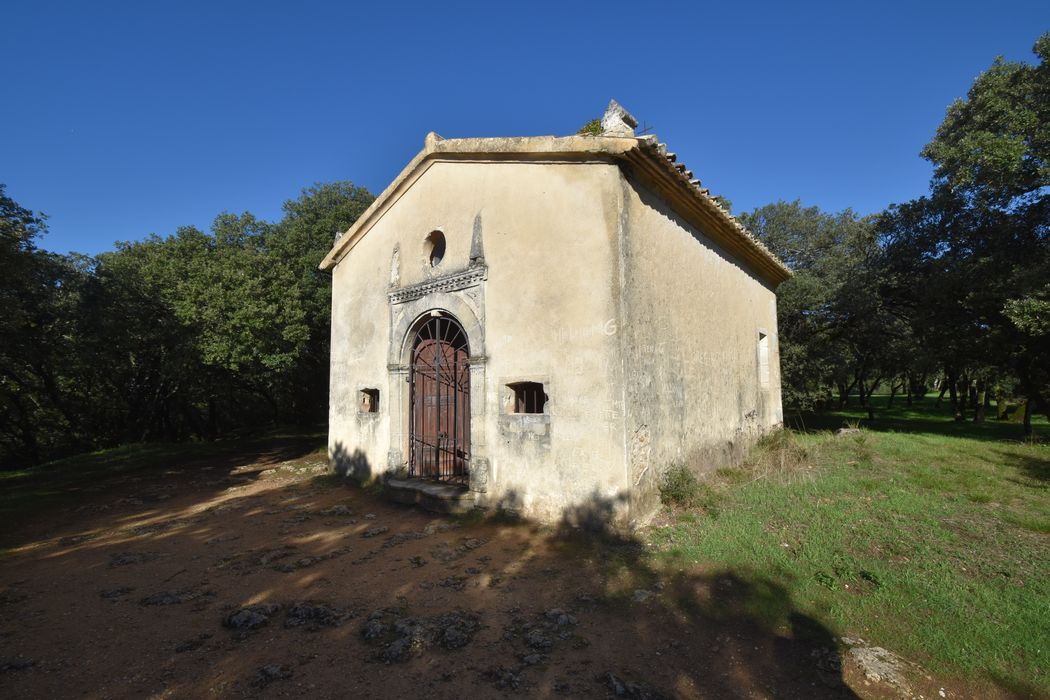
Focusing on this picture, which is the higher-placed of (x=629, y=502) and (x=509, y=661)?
(x=629, y=502)

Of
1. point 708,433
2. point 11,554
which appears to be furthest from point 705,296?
point 11,554

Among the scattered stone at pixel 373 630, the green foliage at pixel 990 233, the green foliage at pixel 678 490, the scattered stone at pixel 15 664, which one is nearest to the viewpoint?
the scattered stone at pixel 15 664

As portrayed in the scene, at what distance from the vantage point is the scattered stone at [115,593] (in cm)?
501

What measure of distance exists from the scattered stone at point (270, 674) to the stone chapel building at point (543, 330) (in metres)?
3.54

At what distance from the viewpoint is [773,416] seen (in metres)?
12.3

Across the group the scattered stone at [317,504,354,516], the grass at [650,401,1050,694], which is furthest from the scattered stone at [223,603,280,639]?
the grass at [650,401,1050,694]

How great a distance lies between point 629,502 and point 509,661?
2.68 meters

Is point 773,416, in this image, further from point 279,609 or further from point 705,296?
point 279,609

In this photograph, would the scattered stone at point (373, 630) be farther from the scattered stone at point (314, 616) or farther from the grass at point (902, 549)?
the grass at point (902, 549)

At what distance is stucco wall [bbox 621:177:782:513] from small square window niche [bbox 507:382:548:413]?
1477 mm

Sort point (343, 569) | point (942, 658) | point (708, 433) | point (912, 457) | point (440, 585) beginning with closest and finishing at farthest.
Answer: point (942, 658) → point (440, 585) → point (343, 569) → point (708, 433) → point (912, 457)

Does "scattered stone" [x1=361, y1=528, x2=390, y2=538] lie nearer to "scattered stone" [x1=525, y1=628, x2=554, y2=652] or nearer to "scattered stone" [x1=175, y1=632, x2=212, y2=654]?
"scattered stone" [x1=175, y1=632, x2=212, y2=654]

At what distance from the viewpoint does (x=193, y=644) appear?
4.01 m

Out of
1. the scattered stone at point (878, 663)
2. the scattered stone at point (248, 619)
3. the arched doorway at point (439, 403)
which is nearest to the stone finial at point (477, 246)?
the arched doorway at point (439, 403)
